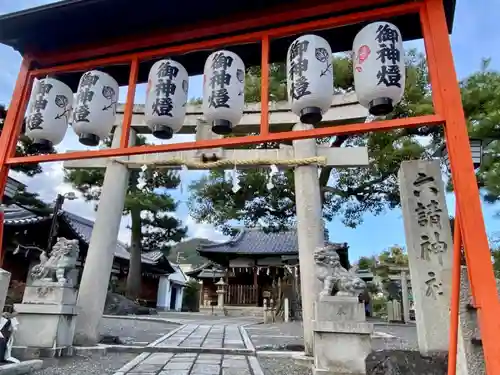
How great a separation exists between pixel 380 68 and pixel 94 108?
2554mm

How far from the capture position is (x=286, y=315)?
17.1 metres

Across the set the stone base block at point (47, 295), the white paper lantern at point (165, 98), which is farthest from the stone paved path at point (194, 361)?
the white paper lantern at point (165, 98)

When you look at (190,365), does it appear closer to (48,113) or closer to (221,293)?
(48,113)

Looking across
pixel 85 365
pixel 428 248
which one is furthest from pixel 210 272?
pixel 428 248

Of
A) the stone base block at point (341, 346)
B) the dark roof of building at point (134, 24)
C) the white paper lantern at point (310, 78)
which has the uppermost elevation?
the dark roof of building at point (134, 24)

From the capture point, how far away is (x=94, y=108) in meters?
3.34

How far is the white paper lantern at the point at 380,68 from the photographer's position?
8.66 ft

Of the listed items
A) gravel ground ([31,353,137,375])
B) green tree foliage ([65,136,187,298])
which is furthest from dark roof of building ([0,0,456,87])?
green tree foliage ([65,136,187,298])

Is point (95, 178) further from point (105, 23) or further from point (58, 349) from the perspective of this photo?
point (105, 23)

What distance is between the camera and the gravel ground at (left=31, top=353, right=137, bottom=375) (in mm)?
5039

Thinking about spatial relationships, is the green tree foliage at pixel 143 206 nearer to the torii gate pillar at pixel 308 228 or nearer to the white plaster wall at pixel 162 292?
the white plaster wall at pixel 162 292

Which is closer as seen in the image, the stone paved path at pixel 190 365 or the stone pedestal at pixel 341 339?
the stone pedestal at pixel 341 339

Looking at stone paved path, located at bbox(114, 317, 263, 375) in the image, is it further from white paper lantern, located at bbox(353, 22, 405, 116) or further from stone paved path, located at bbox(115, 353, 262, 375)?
white paper lantern, located at bbox(353, 22, 405, 116)

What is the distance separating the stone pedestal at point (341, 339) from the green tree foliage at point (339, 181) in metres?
7.60
